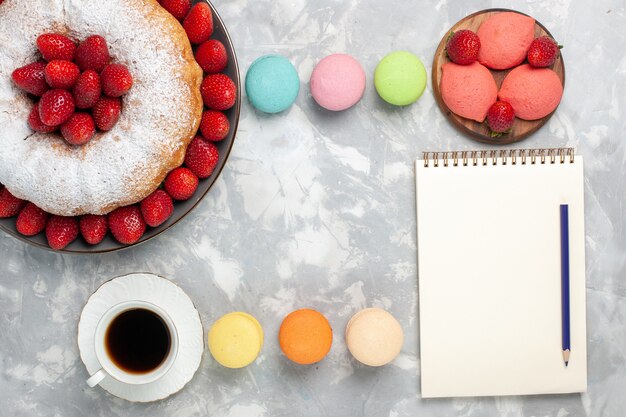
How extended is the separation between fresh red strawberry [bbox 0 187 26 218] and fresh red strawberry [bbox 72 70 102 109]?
0.22m

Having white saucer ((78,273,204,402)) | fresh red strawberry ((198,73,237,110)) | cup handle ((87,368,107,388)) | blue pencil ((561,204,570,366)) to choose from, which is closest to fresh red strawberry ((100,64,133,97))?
fresh red strawberry ((198,73,237,110))

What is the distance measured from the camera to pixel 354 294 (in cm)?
116

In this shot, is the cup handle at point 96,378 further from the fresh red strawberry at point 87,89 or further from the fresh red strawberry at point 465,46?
the fresh red strawberry at point 465,46

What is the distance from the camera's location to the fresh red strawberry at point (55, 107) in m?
0.87

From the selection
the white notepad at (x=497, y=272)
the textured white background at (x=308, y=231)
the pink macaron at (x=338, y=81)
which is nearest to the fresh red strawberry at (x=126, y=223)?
the textured white background at (x=308, y=231)

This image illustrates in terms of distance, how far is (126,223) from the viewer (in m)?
1.00

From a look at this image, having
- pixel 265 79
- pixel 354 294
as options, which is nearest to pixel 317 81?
pixel 265 79

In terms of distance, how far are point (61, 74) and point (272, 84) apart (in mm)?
332

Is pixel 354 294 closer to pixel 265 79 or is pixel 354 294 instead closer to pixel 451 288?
pixel 451 288

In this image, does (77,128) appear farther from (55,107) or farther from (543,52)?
(543,52)

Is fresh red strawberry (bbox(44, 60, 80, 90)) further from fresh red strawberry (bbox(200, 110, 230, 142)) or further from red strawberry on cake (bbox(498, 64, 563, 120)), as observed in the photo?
red strawberry on cake (bbox(498, 64, 563, 120))

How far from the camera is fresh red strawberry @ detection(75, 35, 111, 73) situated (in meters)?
0.89

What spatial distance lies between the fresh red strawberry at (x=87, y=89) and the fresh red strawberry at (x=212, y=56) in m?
0.17

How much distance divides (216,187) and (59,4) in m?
0.39
